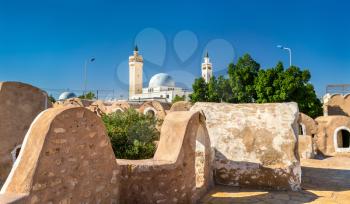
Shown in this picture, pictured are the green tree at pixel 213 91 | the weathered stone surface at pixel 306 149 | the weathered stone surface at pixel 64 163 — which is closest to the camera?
the weathered stone surface at pixel 64 163

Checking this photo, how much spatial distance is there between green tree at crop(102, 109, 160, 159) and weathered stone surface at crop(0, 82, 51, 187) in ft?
10.8

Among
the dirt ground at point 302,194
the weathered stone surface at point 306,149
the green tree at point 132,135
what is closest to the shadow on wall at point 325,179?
the dirt ground at point 302,194

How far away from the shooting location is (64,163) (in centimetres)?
407

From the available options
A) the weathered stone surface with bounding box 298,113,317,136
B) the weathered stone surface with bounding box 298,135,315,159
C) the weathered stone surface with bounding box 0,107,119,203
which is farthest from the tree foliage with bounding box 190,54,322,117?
the weathered stone surface with bounding box 0,107,119,203

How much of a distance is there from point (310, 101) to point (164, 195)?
20.7 meters

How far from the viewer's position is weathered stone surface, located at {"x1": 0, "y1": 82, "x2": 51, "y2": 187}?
8.33m

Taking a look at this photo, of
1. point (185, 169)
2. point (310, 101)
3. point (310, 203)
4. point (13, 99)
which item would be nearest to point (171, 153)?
point (185, 169)

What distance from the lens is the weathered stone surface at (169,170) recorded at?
5625mm

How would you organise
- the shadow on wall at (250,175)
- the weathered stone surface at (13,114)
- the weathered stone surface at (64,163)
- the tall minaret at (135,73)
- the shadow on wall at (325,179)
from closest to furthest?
the weathered stone surface at (64,163) < the shadow on wall at (250,175) < the weathered stone surface at (13,114) < the shadow on wall at (325,179) < the tall minaret at (135,73)

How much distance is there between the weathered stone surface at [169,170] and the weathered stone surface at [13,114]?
4244mm

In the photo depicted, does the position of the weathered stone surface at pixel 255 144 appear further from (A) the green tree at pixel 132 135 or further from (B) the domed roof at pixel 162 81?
(B) the domed roof at pixel 162 81

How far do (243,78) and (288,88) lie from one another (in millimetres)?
4216

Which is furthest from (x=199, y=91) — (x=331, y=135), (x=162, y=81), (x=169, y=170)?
(x=162, y=81)

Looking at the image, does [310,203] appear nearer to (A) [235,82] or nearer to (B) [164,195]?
(B) [164,195]
